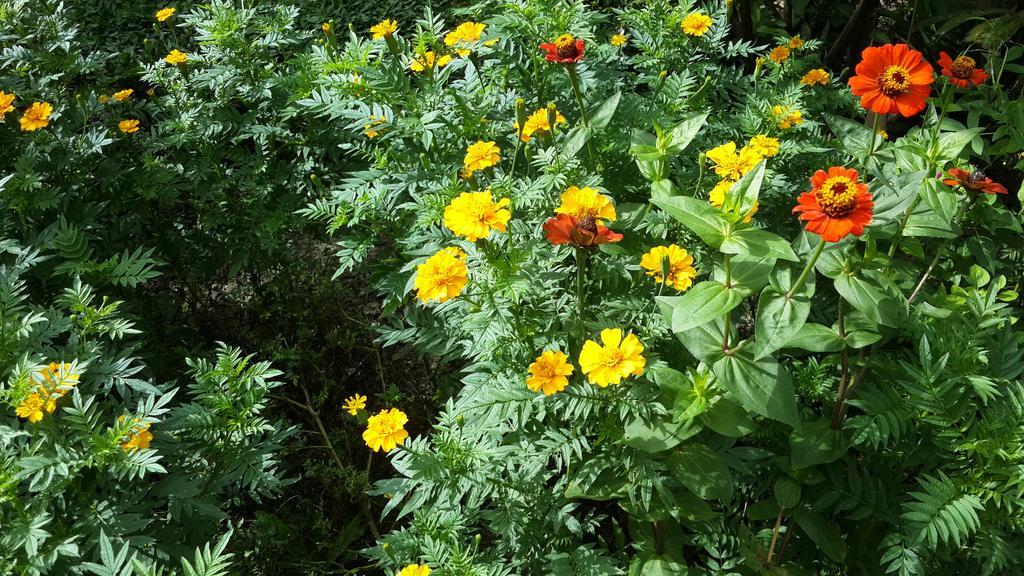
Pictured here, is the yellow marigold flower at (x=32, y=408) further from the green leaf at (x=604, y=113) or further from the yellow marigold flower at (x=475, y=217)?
the green leaf at (x=604, y=113)

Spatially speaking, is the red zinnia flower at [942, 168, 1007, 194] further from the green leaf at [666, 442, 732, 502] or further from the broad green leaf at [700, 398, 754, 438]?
the green leaf at [666, 442, 732, 502]

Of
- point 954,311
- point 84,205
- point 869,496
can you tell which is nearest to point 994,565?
point 869,496

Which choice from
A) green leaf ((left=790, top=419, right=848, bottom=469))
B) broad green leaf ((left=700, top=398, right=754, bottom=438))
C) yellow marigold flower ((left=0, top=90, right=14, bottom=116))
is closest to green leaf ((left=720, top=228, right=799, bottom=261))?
broad green leaf ((left=700, top=398, right=754, bottom=438))

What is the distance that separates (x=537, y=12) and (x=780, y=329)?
123 centimetres

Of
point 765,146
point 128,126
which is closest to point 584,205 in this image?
point 765,146

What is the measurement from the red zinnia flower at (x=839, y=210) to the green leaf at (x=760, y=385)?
1.10ft

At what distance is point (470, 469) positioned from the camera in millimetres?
1584

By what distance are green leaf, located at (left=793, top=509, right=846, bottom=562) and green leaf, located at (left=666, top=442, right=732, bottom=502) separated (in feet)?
0.72

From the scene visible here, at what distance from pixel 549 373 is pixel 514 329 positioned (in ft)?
0.66

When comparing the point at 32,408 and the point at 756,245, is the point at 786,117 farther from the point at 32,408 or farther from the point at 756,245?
the point at 32,408

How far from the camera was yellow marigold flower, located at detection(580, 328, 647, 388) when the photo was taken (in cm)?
139

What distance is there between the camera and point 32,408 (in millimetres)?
1446

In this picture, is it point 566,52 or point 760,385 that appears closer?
point 760,385

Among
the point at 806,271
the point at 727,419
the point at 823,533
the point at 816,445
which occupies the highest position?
the point at 806,271
